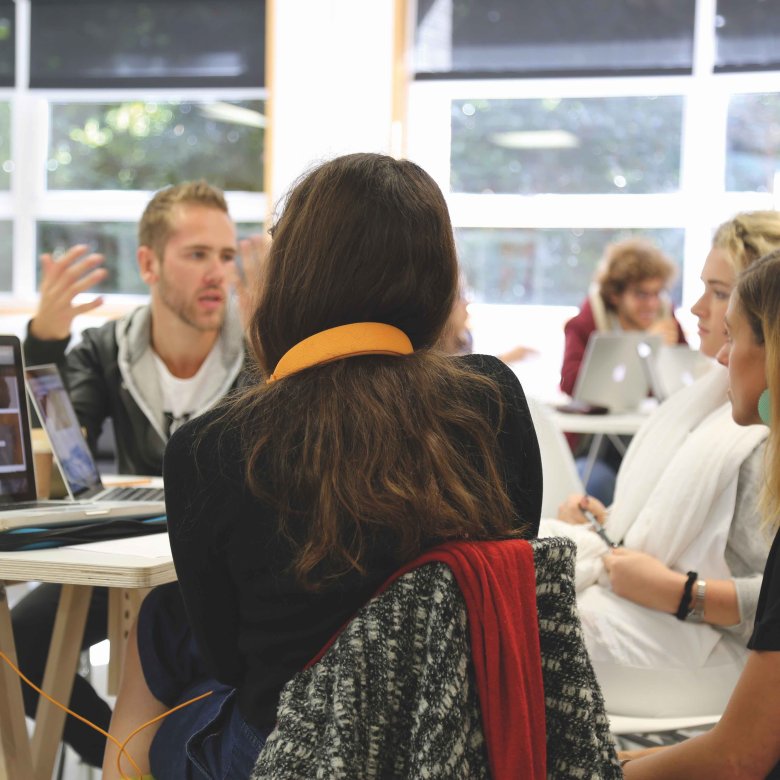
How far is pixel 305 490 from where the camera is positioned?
3.46 feet

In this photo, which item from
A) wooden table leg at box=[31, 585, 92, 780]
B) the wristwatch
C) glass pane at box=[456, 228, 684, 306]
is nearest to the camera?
the wristwatch

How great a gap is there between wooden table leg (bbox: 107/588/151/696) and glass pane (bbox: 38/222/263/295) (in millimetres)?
4842

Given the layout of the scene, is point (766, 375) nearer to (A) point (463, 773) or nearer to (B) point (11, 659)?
(A) point (463, 773)

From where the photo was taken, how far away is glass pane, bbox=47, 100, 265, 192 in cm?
695

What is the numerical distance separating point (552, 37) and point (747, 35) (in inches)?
45.7

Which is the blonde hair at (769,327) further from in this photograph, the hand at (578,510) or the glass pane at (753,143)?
the glass pane at (753,143)

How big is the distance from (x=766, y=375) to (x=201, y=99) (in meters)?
6.17

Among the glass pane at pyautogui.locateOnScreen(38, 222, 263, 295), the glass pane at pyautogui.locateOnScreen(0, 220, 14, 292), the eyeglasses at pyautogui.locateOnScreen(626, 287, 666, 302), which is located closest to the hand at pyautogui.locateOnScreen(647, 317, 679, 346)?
the eyeglasses at pyautogui.locateOnScreen(626, 287, 666, 302)

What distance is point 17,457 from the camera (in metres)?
1.76

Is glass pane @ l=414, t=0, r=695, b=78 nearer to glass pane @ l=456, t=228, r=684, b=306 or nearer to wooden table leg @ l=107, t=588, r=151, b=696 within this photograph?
glass pane @ l=456, t=228, r=684, b=306

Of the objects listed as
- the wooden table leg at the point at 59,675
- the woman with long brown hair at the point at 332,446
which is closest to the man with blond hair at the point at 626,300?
the wooden table leg at the point at 59,675

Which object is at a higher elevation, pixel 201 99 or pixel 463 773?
pixel 201 99

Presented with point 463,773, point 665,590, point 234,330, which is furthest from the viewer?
point 234,330

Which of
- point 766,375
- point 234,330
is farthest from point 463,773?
point 234,330
